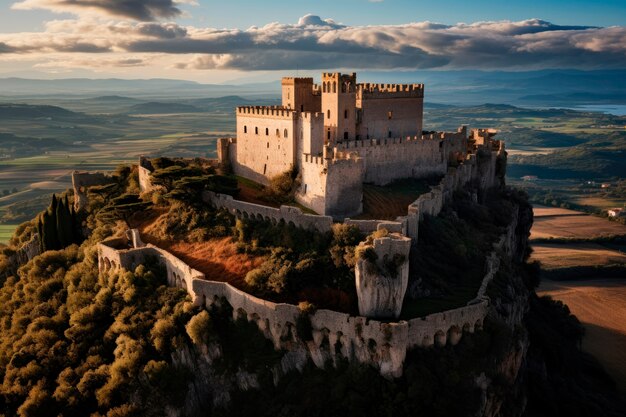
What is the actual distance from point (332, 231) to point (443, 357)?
9.57m

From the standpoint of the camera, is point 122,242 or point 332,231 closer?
point 332,231

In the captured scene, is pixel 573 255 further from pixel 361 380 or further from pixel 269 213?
pixel 361 380

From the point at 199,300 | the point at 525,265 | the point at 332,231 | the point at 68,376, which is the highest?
the point at 332,231

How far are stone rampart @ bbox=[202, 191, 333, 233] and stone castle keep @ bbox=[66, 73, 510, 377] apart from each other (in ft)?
0.22

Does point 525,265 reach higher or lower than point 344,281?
lower

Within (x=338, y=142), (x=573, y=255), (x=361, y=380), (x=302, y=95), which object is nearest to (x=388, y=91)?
(x=302, y=95)

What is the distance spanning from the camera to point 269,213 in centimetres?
3884

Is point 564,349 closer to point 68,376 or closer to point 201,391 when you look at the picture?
point 201,391

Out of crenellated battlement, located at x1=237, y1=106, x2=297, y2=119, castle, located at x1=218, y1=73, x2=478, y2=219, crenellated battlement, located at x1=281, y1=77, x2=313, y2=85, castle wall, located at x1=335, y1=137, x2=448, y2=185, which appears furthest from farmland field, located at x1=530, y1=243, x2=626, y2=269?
crenellated battlement, located at x1=237, y1=106, x2=297, y2=119

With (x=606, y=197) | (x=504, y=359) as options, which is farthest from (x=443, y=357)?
(x=606, y=197)

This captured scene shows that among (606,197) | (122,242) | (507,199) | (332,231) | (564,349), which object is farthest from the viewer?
(606,197)

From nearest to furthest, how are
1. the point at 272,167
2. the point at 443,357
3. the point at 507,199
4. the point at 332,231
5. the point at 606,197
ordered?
the point at 443,357, the point at 332,231, the point at 272,167, the point at 507,199, the point at 606,197

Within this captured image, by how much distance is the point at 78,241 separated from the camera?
159 ft

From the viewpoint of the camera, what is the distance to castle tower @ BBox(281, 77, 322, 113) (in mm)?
49594
